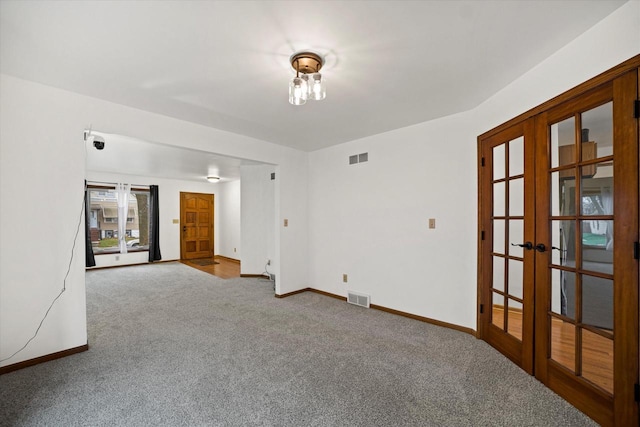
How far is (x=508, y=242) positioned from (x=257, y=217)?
5.02 metres

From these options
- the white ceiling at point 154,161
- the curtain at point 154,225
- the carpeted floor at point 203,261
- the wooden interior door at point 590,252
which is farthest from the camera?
the carpeted floor at point 203,261

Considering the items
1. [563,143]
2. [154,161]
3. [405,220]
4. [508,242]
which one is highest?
[154,161]

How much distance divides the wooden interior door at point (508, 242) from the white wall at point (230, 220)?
6.79 metres

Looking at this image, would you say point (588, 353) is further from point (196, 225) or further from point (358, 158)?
point (196, 225)

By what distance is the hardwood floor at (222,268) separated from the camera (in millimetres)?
6416

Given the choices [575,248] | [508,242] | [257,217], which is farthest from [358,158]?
[257,217]

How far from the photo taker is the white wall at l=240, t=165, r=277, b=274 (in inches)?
242

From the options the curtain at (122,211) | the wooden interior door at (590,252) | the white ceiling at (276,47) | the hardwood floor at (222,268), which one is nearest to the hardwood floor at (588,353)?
the wooden interior door at (590,252)

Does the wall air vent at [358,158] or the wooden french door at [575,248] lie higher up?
the wall air vent at [358,158]

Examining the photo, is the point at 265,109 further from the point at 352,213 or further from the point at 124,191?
the point at 124,191

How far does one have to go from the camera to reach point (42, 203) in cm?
245

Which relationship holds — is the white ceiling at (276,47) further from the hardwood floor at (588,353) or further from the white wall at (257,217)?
the white wall at (257,217)

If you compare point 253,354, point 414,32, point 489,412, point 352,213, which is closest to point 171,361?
point 253,354

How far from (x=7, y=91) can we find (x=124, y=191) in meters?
5.70
